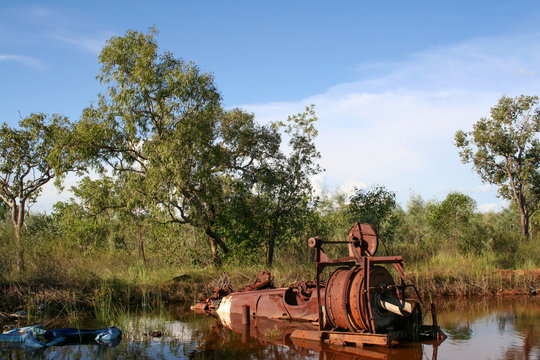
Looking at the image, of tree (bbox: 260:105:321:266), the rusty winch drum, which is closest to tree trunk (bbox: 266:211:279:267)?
tree (bbox: 260:105:321:266)

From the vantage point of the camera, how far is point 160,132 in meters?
15.9

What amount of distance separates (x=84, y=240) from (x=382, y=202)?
10.9 m

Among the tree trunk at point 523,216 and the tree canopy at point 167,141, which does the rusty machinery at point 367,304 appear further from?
the tree trunk at point 523,216

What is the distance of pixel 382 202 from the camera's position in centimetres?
1811

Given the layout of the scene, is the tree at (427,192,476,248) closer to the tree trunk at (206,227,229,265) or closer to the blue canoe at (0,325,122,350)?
the tree trunk at (206,227,229,265)

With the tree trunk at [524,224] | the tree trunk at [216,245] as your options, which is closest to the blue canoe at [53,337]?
the tree trunk at [216,245]

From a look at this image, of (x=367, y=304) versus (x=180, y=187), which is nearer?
(x=367, y=304)

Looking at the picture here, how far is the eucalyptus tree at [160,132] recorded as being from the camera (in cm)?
1474

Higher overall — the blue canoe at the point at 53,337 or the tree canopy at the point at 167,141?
the tree canopy at the point at 167,141

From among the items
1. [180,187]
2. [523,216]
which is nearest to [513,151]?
[523,216]

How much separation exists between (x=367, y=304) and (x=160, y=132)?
427 inches

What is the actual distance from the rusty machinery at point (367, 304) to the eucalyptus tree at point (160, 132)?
7902 millimetres

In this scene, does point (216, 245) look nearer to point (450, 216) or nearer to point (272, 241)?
point (272, 241)

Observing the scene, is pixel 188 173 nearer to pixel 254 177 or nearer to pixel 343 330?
pixel 254 177
